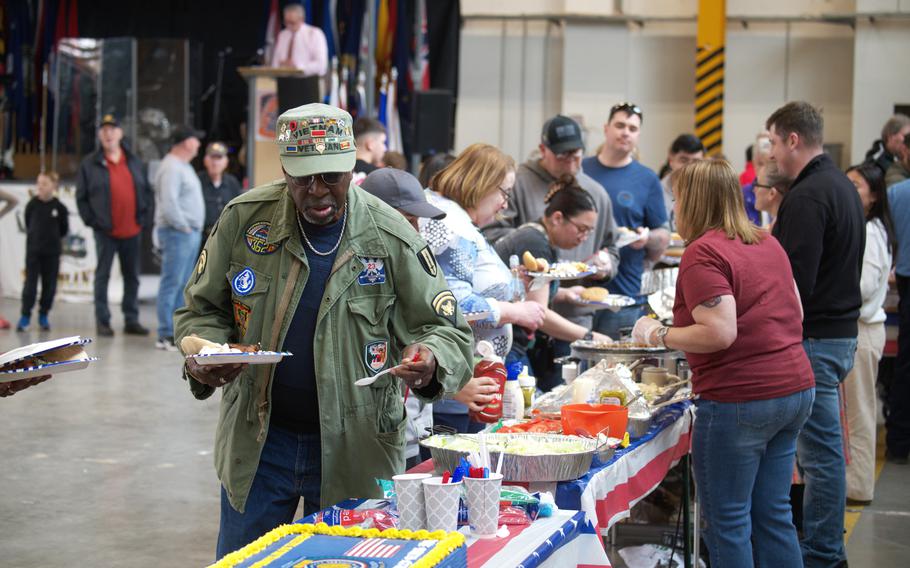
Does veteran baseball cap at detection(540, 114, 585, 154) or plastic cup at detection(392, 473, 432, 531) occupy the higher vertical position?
veteran baseball cap at detection(540, 114, 585, 154)

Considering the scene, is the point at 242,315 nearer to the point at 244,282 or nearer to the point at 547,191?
the point at 244,282

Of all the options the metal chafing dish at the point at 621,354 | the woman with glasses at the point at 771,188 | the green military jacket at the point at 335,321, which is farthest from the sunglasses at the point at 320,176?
the woman with glasses at the point at 771,188

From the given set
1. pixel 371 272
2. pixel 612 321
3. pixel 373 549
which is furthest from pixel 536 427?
pixel 612 321

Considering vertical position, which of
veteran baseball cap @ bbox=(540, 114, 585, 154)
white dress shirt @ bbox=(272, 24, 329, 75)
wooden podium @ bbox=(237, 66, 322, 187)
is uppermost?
Result: white dress shirt @ bbox=(272, 24, 329, 75)

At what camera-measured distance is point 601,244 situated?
564cm

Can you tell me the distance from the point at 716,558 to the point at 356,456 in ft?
4.49

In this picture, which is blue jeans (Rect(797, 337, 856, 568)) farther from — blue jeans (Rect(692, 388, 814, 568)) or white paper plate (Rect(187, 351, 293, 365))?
white paper plate (Rect(187, 351, 293, 365))

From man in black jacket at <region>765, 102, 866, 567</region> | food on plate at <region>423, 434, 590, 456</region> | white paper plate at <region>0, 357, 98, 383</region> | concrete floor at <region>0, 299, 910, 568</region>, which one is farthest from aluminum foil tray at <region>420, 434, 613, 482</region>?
Result: concrete floor at <region>0, 299, 910, 568</region>

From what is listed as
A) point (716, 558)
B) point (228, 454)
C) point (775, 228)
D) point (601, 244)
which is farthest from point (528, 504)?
point (601, 244)

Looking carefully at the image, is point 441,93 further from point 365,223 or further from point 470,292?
point 365,223

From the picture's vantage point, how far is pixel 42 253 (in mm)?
10641

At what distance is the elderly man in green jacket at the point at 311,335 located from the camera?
2709mm

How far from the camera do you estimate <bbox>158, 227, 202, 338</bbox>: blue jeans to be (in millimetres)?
9938

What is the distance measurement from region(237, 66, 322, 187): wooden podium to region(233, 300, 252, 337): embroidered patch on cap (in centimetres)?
840
